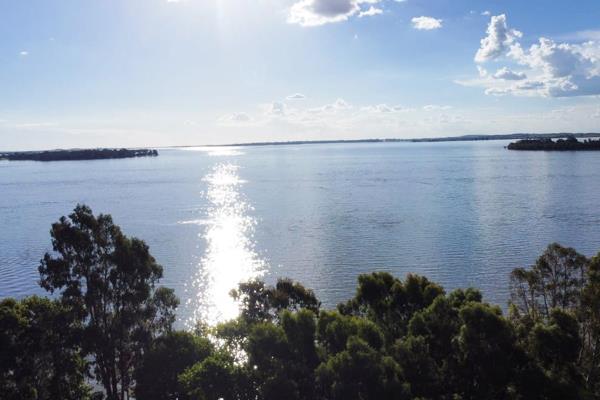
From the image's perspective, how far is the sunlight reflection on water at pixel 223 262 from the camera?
45938 mm

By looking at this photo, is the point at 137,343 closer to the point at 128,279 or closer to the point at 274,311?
the point at 128,279

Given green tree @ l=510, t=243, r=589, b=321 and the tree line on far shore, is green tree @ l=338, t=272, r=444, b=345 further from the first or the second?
green tree @ l=510, t=243, r=589, b=321

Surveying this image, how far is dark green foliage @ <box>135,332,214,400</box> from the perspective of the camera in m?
26.1

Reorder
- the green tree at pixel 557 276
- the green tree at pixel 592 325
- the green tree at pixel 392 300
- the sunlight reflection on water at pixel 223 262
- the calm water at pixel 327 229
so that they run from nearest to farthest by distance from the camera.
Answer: the green tree at pixel 592 325 < the green tree at pixel 392 300 < the green tree at pixel 557 276 < the sunlight reflection on water at pixel 223 262 < the calm water at pixel 327 229

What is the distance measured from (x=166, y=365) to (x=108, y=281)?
6.00 metres

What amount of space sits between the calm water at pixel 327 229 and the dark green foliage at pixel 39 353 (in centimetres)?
1771

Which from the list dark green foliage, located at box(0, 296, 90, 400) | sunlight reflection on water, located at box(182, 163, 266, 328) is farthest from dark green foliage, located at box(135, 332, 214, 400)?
sunlight reflection on water, located at box(182, 163, 266, 328)

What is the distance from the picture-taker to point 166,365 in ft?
87.1

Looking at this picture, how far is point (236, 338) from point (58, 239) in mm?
11012

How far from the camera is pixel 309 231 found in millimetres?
74312

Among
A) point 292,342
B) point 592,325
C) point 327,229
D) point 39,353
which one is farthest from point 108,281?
point 327,229

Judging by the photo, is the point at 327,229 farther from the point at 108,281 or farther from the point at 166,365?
the point at 166,365

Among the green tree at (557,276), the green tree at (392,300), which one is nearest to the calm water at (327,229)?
the green tree at (557,276)

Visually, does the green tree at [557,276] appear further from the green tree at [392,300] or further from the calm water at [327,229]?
the calm water at [327,229]
